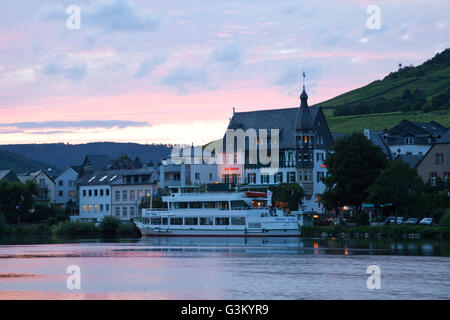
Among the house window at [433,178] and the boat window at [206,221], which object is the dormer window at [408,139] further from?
the boat window at [206,221]

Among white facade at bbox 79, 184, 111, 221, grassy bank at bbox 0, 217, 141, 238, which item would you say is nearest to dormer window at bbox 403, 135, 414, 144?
white facade at bbox 79, 184, 111, 221

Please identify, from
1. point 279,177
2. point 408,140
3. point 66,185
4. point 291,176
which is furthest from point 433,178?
point 66,185

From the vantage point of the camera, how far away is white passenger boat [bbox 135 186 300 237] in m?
99.7

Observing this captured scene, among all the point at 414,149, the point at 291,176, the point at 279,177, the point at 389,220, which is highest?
the point at 414,149

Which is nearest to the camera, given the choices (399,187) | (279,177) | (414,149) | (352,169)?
(399,187)

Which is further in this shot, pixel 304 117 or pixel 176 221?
pixel 304 117

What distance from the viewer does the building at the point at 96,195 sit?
146m

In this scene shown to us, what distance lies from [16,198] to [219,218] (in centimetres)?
4554

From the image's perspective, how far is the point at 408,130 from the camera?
527ft

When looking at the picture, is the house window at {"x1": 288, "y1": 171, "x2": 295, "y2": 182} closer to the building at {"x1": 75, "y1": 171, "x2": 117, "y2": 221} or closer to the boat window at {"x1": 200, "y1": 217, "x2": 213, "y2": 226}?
the boat window at {"x1": 200, "y1": 217, "x2": 213, "y2": 226}

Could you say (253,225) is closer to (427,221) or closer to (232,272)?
(427,221)

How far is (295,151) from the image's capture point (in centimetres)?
13288

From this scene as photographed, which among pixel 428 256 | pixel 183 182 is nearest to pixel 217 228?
pixel 183 182
